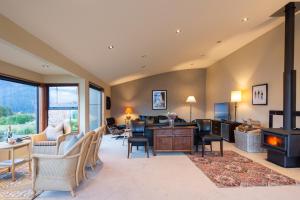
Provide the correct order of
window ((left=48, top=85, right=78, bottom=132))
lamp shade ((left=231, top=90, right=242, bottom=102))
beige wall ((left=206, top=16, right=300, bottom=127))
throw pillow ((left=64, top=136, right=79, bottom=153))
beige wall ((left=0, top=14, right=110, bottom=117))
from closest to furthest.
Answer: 1. beige wall ((left=0, top=14, right=110, bottom=117))
2. throw pillow ((left=64, top=136, right=79, bottom=153))
3. beige wall ((left=206, top=16, right=300, bottom=127))
4. window ((left=48, top=85, right=78, bottom=132))
5. lamp shade ((left=231, top=90, right=242, bottom=102))

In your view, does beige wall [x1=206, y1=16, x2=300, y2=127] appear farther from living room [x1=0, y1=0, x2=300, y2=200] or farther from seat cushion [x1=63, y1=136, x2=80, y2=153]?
seat cushion [x1=63, y1=136, x2=80, y2=153]

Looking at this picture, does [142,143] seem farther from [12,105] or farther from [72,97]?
[12,105]

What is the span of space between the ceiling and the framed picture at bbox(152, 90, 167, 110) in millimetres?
4658

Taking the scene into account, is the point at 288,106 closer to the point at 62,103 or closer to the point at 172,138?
the point at 172,138

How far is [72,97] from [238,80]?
6.07 meters

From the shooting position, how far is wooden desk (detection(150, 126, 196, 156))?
541 centimetres

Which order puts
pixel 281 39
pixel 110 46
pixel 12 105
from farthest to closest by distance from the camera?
pixel 281 39 → pixel 12 105 → pixel 110 46

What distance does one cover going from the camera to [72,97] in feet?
21.8

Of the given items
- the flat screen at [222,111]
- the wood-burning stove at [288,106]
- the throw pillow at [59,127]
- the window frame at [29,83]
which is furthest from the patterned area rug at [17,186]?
the flat screen at [222,111]

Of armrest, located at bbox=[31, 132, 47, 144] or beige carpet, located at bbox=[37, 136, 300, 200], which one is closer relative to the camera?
beige carpet, located at bbox=[37, 136, 300, 200]

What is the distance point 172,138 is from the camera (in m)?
5.42

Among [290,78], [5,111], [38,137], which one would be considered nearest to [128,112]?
[38,137]

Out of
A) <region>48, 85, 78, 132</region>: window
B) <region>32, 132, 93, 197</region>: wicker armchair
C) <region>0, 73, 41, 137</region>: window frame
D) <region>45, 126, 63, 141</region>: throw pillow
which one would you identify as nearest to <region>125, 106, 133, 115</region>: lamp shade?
<region>48, 85, 78, 132</region>: window

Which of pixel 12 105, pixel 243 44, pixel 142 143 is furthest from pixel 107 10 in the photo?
pixel 243 44
